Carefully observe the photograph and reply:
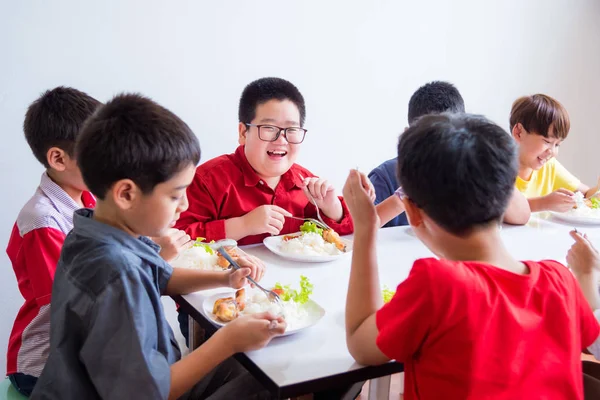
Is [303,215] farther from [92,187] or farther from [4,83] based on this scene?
[4,83]

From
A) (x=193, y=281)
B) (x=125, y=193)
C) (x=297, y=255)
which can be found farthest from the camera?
(x=297, y=255)

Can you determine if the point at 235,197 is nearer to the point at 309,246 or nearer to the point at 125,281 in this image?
the point at 309,246

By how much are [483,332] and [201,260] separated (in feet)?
2.85

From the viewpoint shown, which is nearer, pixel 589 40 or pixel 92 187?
pixel 92 187

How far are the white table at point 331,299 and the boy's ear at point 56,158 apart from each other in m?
0.55

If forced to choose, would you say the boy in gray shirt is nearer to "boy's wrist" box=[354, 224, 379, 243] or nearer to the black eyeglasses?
"boy's wrist" box=[354, 224, 379, 243]

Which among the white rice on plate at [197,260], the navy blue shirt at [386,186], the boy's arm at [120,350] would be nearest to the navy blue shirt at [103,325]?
the boy's arm at [120,350]

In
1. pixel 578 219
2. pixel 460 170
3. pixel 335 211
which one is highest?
pixel 460 170

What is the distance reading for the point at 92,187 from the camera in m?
1.17

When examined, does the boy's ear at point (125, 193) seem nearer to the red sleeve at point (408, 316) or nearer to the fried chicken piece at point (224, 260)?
the fried chicken piece at point (224, 260)

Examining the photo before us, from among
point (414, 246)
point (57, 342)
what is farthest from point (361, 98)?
point (57, 342)

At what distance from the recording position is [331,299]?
1.39 metres

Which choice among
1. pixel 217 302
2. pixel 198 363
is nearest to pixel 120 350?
pixel 198 363

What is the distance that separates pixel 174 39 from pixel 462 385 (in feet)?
7.45
